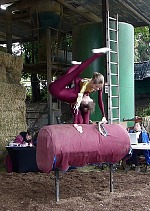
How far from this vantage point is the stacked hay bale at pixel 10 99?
8789 millimetres

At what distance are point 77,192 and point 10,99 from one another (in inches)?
147

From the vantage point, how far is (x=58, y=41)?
12.4 m

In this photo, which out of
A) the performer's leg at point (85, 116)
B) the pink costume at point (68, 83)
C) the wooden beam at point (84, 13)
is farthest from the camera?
the wooden beam at point (84, 13)

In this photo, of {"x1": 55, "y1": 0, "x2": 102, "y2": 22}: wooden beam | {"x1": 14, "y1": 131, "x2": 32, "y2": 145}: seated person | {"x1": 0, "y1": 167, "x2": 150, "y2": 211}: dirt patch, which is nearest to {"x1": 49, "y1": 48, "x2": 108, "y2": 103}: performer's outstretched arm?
{"x1": 0, "y1": 167, "x2": 150, "y2": 211}: dirt patch

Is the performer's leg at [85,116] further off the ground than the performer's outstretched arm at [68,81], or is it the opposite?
the performer's outstretched arm at [68,81]

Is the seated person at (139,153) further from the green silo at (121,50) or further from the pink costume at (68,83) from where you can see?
the pink costume at (68,83)

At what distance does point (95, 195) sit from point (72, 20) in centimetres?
838

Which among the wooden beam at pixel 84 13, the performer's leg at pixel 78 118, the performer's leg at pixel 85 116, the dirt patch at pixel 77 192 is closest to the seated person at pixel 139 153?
the dirt patch at pixel 77 192

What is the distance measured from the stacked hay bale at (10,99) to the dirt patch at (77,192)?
4.44ft

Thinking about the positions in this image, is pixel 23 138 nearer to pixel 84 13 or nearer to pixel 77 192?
pixel 77 192

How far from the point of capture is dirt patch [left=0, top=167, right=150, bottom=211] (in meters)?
5.01

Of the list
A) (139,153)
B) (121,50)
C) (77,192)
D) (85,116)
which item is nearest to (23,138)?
(139,153)

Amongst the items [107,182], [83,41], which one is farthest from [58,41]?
[107,182]

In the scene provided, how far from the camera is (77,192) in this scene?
5883 millimetres
